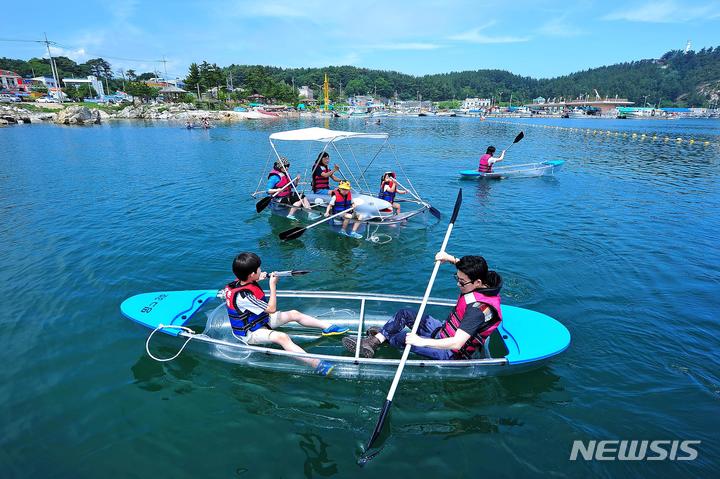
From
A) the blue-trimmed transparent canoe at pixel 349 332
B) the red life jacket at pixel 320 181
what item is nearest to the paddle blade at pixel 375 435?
the blue-trimmed transparent canoe at pixel 349 332

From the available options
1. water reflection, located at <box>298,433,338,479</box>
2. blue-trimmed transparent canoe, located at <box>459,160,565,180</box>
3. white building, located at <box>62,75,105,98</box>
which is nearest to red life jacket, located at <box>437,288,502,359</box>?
water reflection, located at <box>298,433,338,479</box>

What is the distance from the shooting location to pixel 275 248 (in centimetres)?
1250

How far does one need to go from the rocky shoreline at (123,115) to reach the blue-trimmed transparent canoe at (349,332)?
7703cm

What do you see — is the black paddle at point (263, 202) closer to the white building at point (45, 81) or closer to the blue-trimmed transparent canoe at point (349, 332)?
the blue-trimmed transparent canoe at point (349, 332)

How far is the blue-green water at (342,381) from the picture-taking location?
5.26 metres

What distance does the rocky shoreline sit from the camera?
66.9 meters

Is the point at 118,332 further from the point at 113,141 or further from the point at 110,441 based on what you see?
the point at 113,141

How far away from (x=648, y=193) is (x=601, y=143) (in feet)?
91.6

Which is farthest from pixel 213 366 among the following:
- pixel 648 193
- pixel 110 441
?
pixel 648 193

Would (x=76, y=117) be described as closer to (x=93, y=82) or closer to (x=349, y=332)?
(x=93, y=82)

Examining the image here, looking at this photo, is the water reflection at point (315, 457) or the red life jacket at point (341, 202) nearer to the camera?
Answer: the water reflection at point (315, 457)

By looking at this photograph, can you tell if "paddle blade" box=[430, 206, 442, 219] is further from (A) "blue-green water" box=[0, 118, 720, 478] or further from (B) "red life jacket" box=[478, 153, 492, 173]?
(B) "red life jacket" box=[478, 153, 492, 173]

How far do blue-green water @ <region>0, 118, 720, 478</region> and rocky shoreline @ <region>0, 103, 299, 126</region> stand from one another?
64.9 metres

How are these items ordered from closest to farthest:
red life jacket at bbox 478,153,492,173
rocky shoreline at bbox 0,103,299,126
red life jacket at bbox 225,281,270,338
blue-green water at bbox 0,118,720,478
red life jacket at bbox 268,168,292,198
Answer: blue-green water at bbox 0,118,720,478 → red life jacket at bbox 225,281,270,338 → red life jacket at bbox 268,168,292,198 → red life jacket at bbox 478,153,492,173 → rocky shoreline at bbox 0,103,299,126
